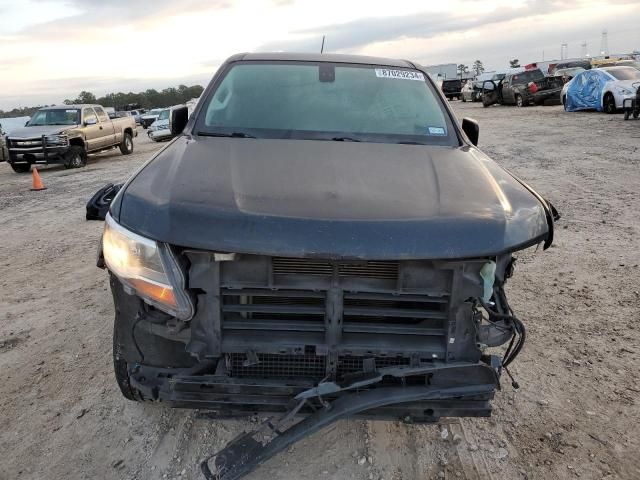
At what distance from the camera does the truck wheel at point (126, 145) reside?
57.2 feet

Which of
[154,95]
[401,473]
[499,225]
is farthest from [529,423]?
[154,95]

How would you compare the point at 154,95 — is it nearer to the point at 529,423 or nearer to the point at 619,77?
the point at 619,77

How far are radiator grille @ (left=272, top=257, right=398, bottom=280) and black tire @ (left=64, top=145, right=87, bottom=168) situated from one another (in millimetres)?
13583

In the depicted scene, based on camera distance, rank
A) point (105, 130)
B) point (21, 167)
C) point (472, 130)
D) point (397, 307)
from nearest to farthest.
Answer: point (397, 307) → point (472, 130) → point (21, 167) → point (105, 130)

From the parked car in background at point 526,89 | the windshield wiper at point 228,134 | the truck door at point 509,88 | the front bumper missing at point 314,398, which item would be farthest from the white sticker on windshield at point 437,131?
the truck door at point 509,88

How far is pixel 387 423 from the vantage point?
8.98 ft

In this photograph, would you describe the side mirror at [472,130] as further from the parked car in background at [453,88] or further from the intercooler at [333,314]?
the parked car in background at [453,88]

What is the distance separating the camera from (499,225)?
2064 millimetres

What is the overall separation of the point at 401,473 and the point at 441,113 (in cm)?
219

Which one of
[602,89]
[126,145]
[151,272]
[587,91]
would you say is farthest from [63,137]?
[587,91]

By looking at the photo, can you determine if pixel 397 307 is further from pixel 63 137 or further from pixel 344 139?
pixel 63 137

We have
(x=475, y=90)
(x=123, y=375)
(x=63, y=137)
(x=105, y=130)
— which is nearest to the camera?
(x=123, y=375)

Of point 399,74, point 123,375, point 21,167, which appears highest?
point 399,74

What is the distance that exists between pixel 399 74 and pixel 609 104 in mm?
16960
